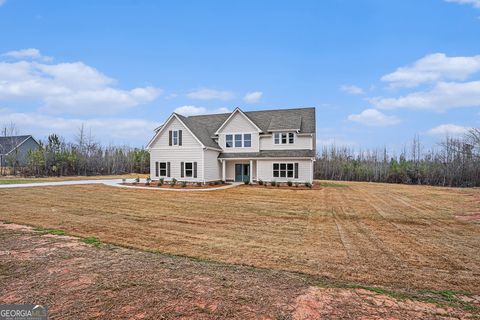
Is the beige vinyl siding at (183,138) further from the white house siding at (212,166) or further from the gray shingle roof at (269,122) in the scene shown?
the white house siding at (212,166)

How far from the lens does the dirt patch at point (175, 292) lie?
11.0 feet

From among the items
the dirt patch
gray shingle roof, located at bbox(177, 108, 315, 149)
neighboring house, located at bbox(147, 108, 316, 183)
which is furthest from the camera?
gray shingle roof, located at bbox(177, 108, 315, 149)

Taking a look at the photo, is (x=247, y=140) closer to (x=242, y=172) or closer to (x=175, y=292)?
(x=242, y=172)

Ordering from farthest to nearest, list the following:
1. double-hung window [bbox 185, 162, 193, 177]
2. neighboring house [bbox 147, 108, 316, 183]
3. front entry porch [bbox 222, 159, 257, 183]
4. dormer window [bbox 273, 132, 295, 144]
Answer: front entry porch [bbox 222, 159, 257, 183], dormer window [bbox 273, 132, 295, 144], double-hung window [bbox 185, 162, 193, 177], neighboring house [bbox 147, 108, 316, 183]

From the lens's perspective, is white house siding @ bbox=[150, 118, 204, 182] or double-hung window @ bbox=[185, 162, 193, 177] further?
double-hung window @ bbox=[185, 162, 193, 177]

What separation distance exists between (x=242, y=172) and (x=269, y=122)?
551 centimetres

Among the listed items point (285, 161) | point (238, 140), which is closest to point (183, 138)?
point (238, 140)

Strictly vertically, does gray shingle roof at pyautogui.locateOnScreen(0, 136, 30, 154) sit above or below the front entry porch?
above

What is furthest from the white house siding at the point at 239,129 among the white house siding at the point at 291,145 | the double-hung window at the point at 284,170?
the double-hung window at the point at 284,170

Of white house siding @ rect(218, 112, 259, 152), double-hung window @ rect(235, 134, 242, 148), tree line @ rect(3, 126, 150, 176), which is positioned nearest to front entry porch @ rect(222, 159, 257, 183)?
white house siding @ rect(218, 112, 259, 152)

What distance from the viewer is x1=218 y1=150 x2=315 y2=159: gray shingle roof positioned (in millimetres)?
22342

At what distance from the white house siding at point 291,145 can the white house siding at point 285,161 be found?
4.47ft

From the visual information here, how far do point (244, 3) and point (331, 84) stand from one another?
37.7 ft

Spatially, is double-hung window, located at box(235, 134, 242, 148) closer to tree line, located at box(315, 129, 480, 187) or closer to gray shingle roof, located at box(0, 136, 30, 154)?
tree line, located at box(315, 129, 480, 187)
